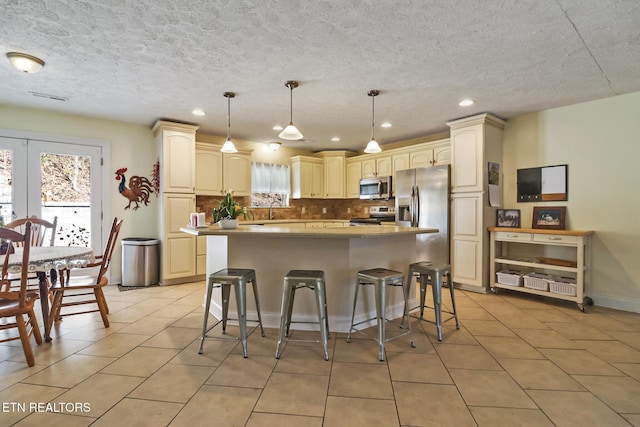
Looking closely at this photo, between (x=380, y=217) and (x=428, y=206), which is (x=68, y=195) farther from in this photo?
(x=428, y=206)

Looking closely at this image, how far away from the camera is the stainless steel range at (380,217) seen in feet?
18.4

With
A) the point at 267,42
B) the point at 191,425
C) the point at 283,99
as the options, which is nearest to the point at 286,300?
the point at 191,425

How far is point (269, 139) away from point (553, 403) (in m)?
5.28

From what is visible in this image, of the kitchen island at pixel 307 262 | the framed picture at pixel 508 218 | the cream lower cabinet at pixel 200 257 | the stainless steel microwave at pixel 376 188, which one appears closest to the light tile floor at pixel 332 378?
the kitchen island at pixel 307 262

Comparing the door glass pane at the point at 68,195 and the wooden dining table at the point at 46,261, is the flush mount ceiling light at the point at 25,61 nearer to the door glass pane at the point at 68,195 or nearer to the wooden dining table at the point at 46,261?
the wooden dining table at the point at 46,261

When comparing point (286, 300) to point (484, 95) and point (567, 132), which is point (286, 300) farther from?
point (567, 132)

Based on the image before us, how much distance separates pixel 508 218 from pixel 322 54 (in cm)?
337

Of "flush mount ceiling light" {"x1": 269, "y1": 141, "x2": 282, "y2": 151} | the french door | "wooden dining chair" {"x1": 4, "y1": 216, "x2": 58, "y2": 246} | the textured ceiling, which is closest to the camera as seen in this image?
the textured ceiling

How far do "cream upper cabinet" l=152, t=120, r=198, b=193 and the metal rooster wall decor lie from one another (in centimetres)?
47

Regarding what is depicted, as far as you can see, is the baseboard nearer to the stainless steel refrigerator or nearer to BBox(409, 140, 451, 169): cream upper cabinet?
the stainless steel refrigerator

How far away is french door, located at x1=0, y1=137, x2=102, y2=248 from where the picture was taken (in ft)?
13.4

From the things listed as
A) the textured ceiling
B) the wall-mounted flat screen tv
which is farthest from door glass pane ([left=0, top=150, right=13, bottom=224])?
the wall-mounted flat screen tv

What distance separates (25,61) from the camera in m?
2.69

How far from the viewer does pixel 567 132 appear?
3980 mm
